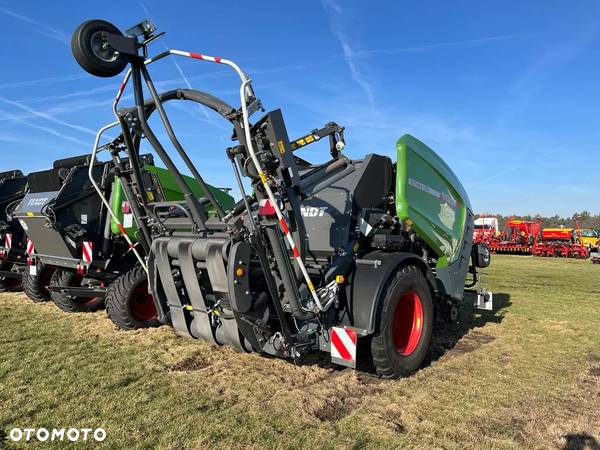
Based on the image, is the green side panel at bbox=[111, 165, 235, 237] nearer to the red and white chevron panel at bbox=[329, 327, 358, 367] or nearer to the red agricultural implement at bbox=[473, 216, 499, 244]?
the red and white chevron panel at bbox=[329, 327, 358, 367]

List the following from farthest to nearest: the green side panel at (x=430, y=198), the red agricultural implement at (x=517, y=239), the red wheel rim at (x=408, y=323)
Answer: the red agricultural implement at (x=517, y=239)
the green side panel at (x=430, y=198)
the red wheel rim at (x=408, y=323)

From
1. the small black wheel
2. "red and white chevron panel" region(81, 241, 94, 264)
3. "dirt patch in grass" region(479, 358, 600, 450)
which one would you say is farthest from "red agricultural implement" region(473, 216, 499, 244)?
the small black wheel

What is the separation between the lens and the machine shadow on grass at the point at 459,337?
15.1 feet

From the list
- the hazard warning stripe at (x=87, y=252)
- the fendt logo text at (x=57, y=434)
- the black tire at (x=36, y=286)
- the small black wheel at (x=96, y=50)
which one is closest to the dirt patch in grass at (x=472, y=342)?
the fendt logo text at (x=57, y=434)

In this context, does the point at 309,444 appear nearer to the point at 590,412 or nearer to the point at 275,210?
the point at 275,210

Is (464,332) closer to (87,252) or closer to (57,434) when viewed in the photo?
(57,434)

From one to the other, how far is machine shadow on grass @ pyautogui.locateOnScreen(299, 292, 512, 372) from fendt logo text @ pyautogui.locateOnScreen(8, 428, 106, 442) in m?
2.03

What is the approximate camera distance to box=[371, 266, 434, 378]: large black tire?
3869mm

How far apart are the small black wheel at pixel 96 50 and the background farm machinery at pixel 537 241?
2413cm

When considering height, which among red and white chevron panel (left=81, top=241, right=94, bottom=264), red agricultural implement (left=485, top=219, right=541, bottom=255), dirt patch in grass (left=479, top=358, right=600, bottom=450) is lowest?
dirt patch in grass (left=479, top=358, right=600, bottom=450)

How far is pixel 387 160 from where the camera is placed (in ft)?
15.9

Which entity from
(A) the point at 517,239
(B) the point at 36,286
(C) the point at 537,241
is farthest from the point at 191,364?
(A) the point at 517,239

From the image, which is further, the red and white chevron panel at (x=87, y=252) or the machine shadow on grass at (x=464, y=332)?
the red and white chevron panel at (x=87, y=252)

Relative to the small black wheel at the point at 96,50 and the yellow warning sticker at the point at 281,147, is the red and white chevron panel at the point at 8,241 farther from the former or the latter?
the yellow warning sticker at the point at 281,147
